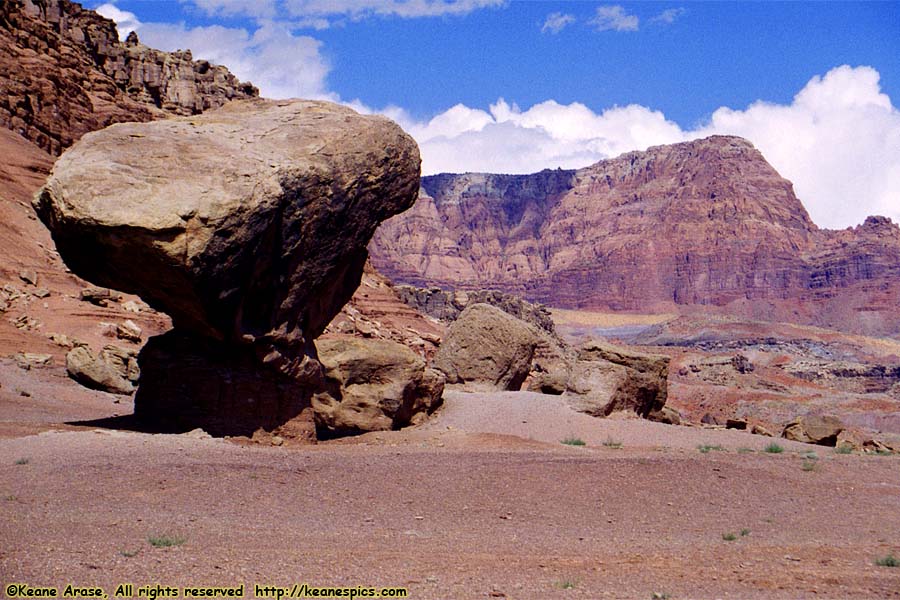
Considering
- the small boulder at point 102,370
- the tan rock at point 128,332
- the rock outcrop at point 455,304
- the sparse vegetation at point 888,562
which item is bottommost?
the small boulder at point 102,370

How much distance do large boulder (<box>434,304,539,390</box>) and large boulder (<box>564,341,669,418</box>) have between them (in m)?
2.86

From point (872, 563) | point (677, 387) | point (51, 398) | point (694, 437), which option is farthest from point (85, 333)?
point (677, 387)

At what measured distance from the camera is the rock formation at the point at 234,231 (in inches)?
Answer: 460

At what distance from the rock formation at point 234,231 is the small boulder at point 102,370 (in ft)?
22.9

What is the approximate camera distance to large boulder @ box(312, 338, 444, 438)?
1722 centimetres

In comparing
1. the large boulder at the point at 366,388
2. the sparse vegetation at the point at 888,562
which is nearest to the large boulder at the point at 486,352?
the large boulder at the point at 366,388

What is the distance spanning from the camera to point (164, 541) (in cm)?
668

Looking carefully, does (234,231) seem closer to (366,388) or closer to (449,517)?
(449,517)

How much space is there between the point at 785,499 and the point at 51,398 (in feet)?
47.9

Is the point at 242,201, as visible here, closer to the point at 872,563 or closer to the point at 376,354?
the point at 376,354

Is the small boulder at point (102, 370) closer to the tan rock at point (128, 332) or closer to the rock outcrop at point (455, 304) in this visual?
the tan rock at point (128, 332)

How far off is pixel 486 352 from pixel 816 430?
8.48m

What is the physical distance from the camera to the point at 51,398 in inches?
728

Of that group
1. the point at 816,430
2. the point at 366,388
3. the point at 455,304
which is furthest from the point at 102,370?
the point at 455,304
